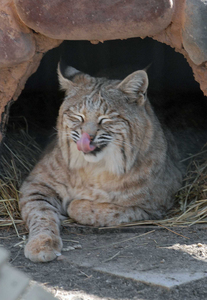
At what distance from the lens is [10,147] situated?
15.3 feet

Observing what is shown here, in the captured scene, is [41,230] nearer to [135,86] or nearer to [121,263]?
[121,263]

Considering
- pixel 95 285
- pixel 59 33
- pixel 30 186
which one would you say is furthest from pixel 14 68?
pixel 95 285

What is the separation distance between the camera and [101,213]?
11.3ft

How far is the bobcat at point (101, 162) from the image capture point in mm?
3342

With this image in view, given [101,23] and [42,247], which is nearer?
[42,247]

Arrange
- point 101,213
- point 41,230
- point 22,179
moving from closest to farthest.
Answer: point 41,230 < point 101,213 < point 22,179

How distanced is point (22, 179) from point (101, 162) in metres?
1.07

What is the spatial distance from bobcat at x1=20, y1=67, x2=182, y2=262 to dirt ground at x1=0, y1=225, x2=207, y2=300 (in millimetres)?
197

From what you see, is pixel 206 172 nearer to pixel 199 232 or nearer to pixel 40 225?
pixel 199 232

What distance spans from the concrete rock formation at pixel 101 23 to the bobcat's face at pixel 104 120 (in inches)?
16.0

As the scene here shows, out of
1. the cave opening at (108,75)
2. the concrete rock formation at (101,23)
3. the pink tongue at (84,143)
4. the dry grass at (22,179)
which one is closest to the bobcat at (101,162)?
the pink tongue at (84,143)

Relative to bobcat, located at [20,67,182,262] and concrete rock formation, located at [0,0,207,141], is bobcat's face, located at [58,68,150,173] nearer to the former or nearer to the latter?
bobcat, located at [20,67,182,262]

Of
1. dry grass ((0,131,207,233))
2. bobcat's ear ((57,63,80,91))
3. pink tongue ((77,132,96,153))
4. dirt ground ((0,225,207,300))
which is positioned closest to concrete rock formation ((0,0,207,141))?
bobcat's ear ((57,63,80,91))

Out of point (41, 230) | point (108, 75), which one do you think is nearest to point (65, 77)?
point (108, 75)
